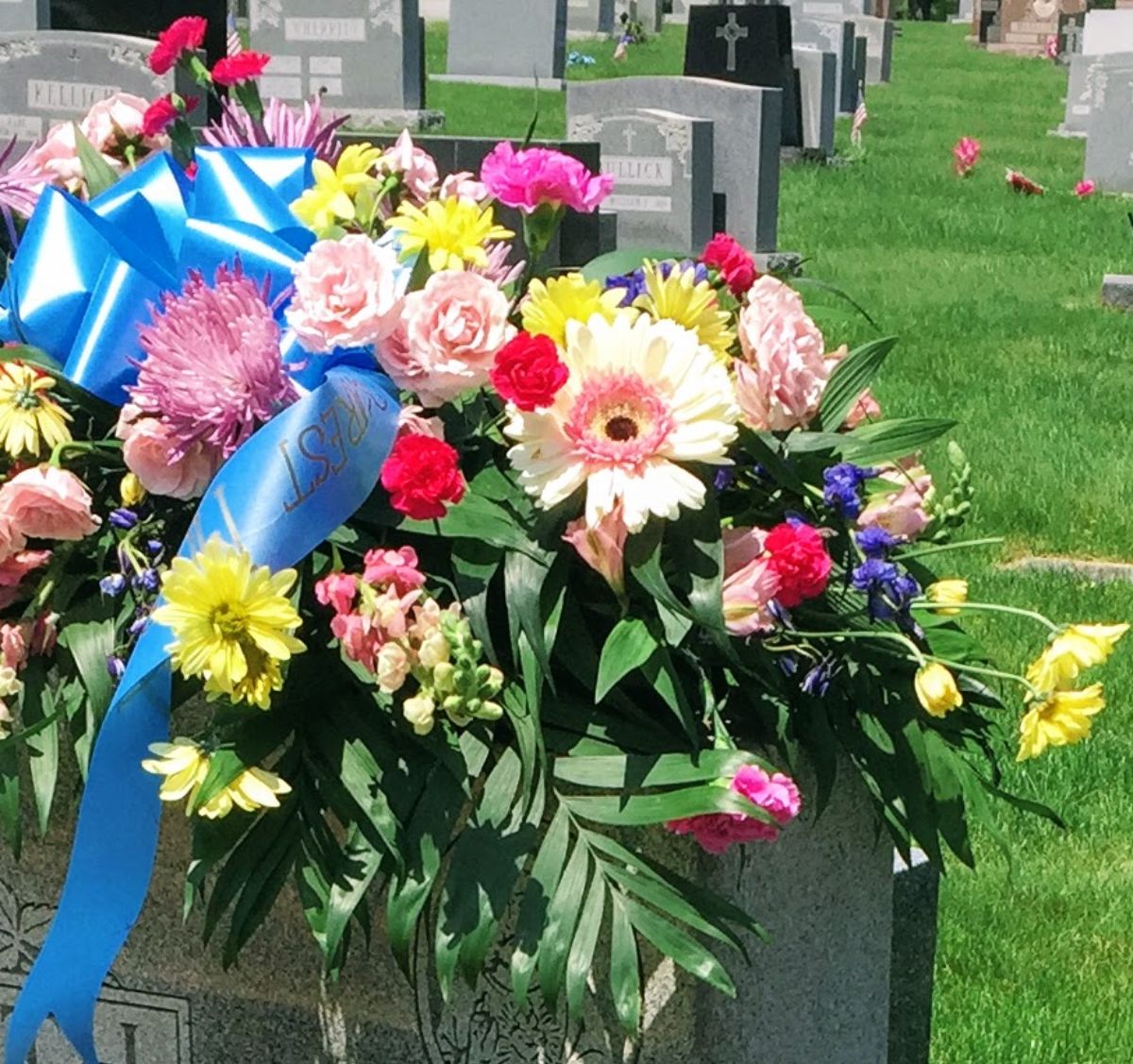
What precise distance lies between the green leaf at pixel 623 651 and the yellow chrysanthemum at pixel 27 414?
58 centimetres

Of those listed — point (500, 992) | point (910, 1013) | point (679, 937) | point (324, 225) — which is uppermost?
point (324, 225)

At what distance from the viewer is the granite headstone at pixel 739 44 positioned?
12.5 meters

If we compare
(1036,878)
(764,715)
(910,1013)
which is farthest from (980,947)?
(764,715)

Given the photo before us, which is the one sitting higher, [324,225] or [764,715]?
[324,225]

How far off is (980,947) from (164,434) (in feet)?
6.29

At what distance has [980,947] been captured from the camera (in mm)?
3199

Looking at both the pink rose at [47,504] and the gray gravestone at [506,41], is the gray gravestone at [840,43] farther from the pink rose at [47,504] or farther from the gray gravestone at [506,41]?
the pink rose at [47,504]

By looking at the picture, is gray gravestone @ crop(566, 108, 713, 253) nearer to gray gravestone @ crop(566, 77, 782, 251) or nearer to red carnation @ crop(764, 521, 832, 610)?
gray gravestone @ crop(566, 77, 782, 251)

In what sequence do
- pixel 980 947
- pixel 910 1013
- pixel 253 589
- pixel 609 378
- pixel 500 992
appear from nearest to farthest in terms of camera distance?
pixel 253 589
pixel 609 378
pixel 500 992
pixel 910 1013
pixel 980 947

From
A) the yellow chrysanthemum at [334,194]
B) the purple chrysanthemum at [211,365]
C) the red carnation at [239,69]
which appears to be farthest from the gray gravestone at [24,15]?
the purple chrysanthemum at [211,365]

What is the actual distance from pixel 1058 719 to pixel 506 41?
16.7 meters

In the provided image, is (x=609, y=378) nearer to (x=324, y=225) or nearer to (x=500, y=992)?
(x=324, y=225)

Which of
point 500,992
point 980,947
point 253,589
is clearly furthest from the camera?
point 980,947

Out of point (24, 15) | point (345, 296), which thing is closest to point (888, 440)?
point (345, 296)
